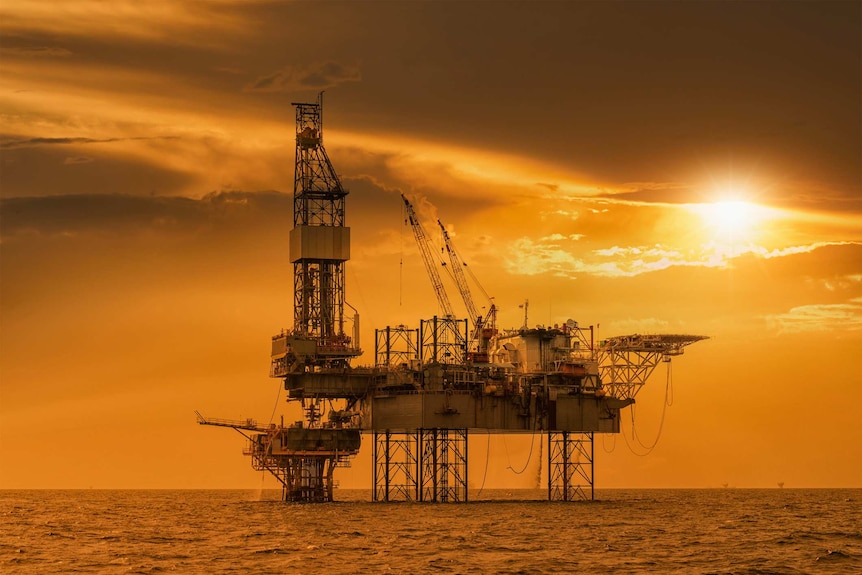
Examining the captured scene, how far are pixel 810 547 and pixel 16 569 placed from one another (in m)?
47.4

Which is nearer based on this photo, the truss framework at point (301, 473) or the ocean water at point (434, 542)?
the ocean water at point (434, 542)

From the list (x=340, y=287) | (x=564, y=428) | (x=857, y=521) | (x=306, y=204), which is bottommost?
(x=857, y=521)

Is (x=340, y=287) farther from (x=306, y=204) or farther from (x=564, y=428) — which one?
(x=564, y=428)

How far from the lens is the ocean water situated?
2857 inches

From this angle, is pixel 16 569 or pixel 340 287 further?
pixel 340 287

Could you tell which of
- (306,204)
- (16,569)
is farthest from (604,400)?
(16,569)

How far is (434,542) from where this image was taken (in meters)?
85.4

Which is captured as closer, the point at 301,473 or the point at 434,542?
the point at 434,542

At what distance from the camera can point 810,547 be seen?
85.9 metres

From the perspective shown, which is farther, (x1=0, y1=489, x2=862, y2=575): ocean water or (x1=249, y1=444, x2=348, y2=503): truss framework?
(x1=249, y1=444, x2=348, y2=503): truss framework

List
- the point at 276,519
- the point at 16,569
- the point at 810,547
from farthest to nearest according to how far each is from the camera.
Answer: the point at 276,519 < the point at 810,547 < the point at 16,569

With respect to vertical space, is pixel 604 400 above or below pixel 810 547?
above

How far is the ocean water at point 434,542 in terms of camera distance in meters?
72.6

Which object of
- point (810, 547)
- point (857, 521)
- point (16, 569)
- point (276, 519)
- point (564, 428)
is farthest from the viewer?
point (564, 428)
